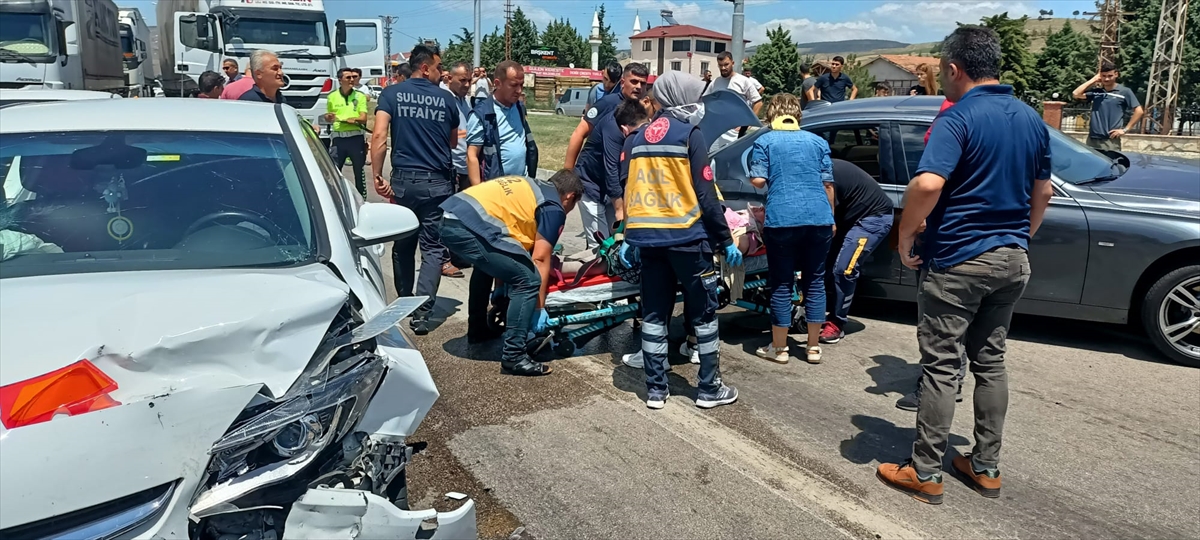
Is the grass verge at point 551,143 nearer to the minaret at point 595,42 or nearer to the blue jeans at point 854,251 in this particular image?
the blue jeans at point 854,251

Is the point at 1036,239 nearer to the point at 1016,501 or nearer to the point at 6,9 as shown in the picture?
the point at 1016,501

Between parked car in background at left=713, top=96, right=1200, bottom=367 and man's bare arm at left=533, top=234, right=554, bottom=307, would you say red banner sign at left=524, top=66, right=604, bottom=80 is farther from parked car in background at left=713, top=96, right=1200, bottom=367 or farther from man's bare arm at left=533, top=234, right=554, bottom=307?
man's bare arm at left=533, top=234, right=554, bottom=307

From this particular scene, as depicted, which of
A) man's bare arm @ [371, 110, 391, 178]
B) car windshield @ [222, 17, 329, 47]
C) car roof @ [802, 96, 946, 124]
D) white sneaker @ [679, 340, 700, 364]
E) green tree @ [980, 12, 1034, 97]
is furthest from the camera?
green tree @ [980, 12, 1034, 97]

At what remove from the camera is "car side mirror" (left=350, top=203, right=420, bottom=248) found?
135 inches

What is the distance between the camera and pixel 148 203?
3.26 m

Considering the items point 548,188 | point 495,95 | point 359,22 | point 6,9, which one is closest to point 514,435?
point 548,188

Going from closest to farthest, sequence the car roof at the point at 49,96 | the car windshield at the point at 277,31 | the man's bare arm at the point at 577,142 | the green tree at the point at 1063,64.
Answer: the car roof at the point at 49,96, the man's bare arm at the point at 577,142, the car windshield at the point at 277,31, the green tree at the point at 1063,64

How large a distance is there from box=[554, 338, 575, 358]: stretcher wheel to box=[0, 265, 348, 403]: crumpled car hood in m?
3.17

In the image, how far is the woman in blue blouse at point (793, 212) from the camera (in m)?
5.36

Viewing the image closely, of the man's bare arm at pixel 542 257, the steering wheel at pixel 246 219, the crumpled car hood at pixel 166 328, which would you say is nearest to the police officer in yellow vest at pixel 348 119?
the man's bare arm at pixel 542 257

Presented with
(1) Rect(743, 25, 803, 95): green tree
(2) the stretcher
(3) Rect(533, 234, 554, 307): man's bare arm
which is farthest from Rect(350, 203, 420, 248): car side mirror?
(1) Rect(743, 25, 803, 95): green tree

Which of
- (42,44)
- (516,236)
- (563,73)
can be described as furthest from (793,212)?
(563,73)

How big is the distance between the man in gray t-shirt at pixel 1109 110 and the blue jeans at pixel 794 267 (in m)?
4.86

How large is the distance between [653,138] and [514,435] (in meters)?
1.74
